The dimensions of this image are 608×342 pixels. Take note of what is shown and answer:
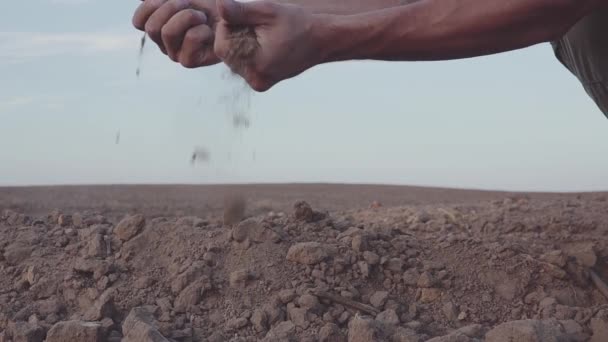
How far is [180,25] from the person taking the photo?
2180mm

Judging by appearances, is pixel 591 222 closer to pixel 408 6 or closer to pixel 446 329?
pixel 446 329

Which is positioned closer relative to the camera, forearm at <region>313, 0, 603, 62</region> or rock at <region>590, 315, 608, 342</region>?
forearm at <region>313, 0, 603, 62</region>

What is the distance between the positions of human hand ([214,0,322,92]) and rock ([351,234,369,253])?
122 centimetres

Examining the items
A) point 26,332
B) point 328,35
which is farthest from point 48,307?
point 328,35

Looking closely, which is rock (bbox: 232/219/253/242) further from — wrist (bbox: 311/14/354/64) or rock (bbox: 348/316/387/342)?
wrist (bbox: 311/14/354/64)

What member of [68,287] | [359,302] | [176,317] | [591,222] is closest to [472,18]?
[359,302]

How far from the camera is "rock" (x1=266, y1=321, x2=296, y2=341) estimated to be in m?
2.62

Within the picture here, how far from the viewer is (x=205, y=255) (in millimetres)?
3082

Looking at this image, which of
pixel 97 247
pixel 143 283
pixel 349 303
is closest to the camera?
pixel 349 303

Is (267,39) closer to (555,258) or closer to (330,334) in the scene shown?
(330,334)

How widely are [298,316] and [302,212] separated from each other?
726mm

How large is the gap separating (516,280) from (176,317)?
133 centimetres

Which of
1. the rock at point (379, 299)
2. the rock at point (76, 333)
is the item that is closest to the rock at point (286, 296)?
the rock at point (379, 299)

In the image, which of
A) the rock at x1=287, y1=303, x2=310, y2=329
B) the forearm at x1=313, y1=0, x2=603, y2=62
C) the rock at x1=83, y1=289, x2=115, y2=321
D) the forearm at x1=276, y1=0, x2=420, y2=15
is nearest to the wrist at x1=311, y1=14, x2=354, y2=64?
the forearm at x1=313, y1=0, x2=603, y2=62
